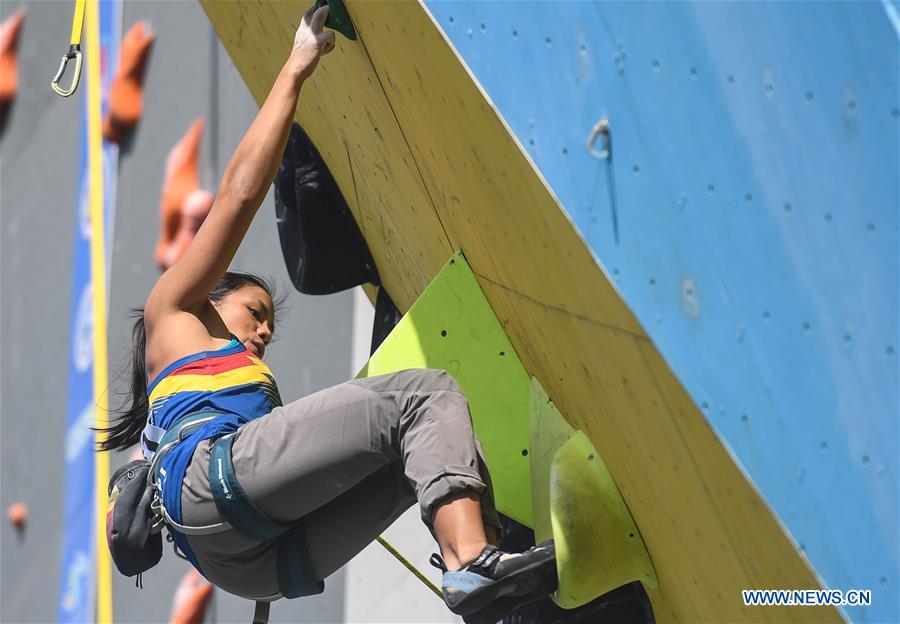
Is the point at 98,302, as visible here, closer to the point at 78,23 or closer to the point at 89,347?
the point at 89,347

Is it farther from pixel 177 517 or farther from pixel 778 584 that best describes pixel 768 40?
pixel 177 517

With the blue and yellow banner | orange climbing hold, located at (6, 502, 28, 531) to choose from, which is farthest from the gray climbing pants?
orange climbing hold, located at (6, 502, 28, 531)

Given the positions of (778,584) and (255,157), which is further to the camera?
(255,157)

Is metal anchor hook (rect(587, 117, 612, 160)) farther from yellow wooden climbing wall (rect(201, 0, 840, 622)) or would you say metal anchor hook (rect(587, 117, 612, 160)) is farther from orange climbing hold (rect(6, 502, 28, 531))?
orange climbing hold (rect(6, 502, 28, 531))

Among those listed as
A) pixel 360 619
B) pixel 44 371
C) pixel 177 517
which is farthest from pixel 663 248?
pixel 44 371

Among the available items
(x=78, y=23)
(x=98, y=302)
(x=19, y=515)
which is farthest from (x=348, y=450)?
(x=19, y=515)

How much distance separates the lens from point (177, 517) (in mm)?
2596

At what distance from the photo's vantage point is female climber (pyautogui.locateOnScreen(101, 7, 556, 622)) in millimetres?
2375

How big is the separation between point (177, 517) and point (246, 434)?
23cm

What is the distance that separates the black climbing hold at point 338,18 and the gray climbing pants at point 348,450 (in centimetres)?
78

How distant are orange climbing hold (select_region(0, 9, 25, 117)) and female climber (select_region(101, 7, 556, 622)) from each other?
6.76 metres

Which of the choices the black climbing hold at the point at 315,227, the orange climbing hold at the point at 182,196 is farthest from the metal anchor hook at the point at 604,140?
the orange climbing hold at the point at 182,196

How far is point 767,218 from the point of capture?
6.06 feet

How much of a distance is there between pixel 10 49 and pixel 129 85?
215 cm
